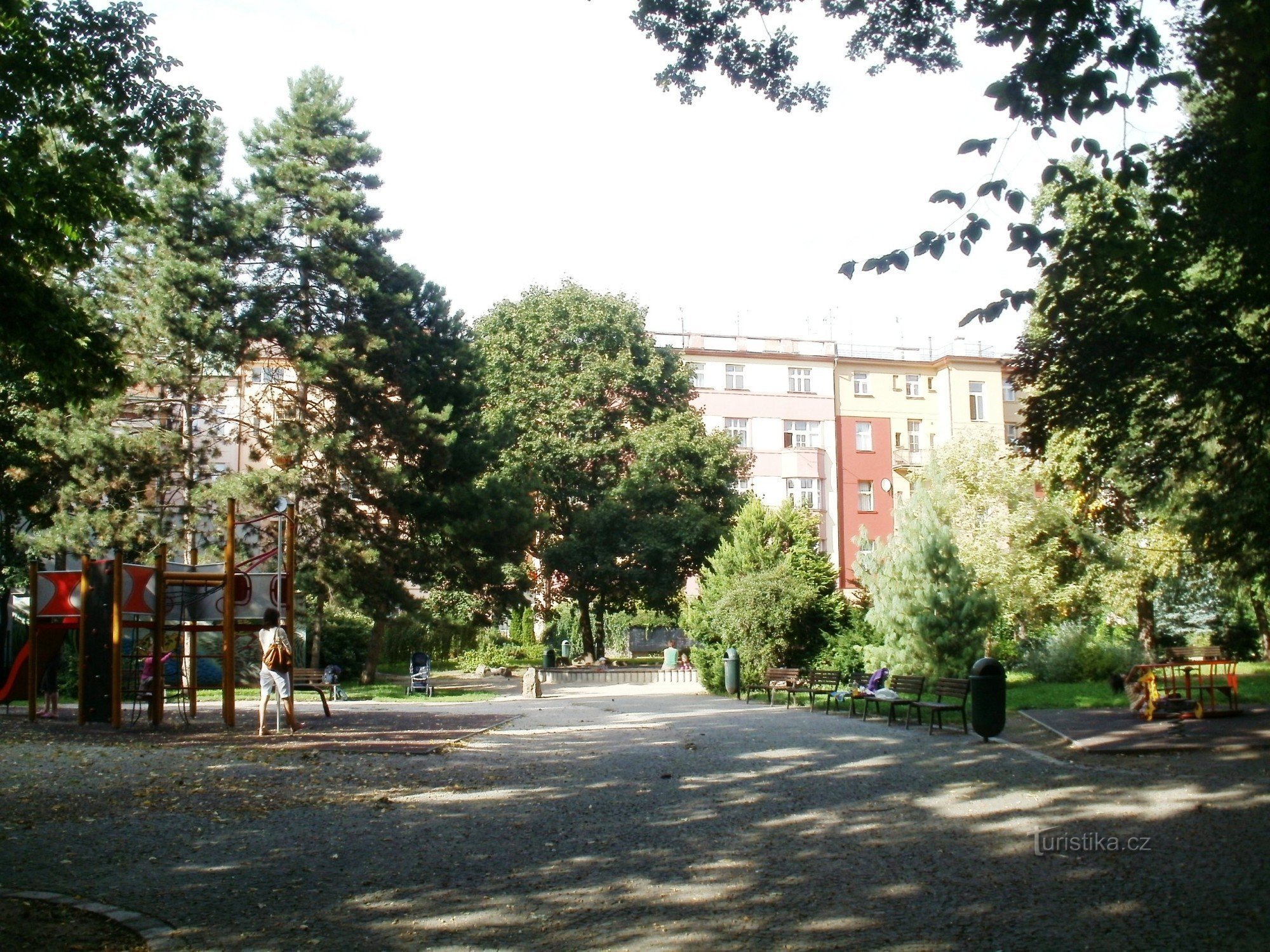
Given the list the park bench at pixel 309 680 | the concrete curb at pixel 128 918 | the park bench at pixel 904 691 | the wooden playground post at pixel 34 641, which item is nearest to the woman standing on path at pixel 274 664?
the park bench at pixel 309 680

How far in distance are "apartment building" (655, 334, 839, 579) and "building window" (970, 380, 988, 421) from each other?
7918 mm

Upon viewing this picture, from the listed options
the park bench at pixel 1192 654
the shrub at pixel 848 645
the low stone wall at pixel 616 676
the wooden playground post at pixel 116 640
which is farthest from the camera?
the low stone wall at pixel 616 676

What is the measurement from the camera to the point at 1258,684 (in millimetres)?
25578

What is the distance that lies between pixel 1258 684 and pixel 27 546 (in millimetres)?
31228

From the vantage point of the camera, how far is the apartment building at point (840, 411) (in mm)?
64625

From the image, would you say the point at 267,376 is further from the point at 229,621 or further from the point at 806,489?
the point at 806,489

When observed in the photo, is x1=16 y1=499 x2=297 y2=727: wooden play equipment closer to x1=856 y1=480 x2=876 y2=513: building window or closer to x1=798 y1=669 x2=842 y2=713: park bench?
x1=798 y1=669 x2=842 y2=713: park bench

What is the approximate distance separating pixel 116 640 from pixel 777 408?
49.8 metres

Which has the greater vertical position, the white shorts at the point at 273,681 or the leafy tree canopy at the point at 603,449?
the leafy tree canopy at the point at 603,449

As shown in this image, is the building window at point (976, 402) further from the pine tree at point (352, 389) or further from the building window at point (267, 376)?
the building window at point (267, 376)

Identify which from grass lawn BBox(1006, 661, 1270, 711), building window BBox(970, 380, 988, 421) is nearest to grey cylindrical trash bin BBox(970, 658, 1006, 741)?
grass lawn BBox(1006, 661, 1270, 711)

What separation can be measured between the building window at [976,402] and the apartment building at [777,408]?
792 centimetres

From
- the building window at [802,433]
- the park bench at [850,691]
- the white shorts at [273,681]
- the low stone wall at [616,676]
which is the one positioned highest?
the building window at [802,433]

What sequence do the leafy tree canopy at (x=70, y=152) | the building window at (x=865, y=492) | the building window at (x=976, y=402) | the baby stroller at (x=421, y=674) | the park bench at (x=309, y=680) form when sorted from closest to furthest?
the leafy tree canopy at (x=70, y=152) < the park bench at (x=309, y=680) < the baby stroller at (x=421, y=674) < the building window at (x=865, y=492) < the building window at (x=976, y=402)
